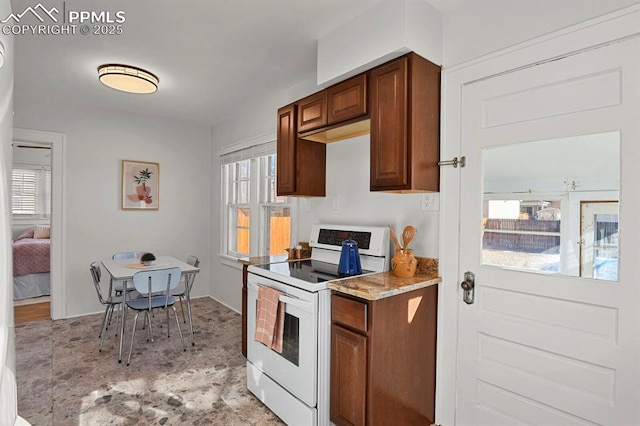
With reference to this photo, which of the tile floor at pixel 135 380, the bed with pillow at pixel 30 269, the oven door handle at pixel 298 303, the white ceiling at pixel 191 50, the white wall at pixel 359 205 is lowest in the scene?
the tile floor at pixel 135 380

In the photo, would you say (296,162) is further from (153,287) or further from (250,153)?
(153,287)

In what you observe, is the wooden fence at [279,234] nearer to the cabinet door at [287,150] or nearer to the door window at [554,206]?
the cabinet door at [287,150]

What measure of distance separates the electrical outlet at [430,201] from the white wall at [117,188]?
3686mm

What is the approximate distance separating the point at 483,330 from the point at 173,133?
4.42 m

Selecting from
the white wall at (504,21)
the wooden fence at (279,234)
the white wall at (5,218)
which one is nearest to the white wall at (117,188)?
the wooden fence at (279,234)

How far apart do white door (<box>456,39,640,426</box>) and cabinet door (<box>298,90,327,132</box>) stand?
92 centimetres

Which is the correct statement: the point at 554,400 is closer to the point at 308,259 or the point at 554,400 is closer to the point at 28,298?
the point at 308,259

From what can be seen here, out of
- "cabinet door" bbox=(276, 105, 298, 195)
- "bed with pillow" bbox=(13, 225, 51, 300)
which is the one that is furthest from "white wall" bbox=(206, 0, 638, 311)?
"bed with pillow" bbox=(13, 225, 51, 300)

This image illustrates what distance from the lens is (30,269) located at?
4.83 metres

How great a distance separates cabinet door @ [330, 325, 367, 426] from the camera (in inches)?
67.1

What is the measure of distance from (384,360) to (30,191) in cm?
755

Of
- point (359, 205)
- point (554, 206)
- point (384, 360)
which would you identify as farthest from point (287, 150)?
point (554, 206)

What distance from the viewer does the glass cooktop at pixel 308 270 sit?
2.10 meters

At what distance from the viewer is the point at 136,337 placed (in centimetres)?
341
